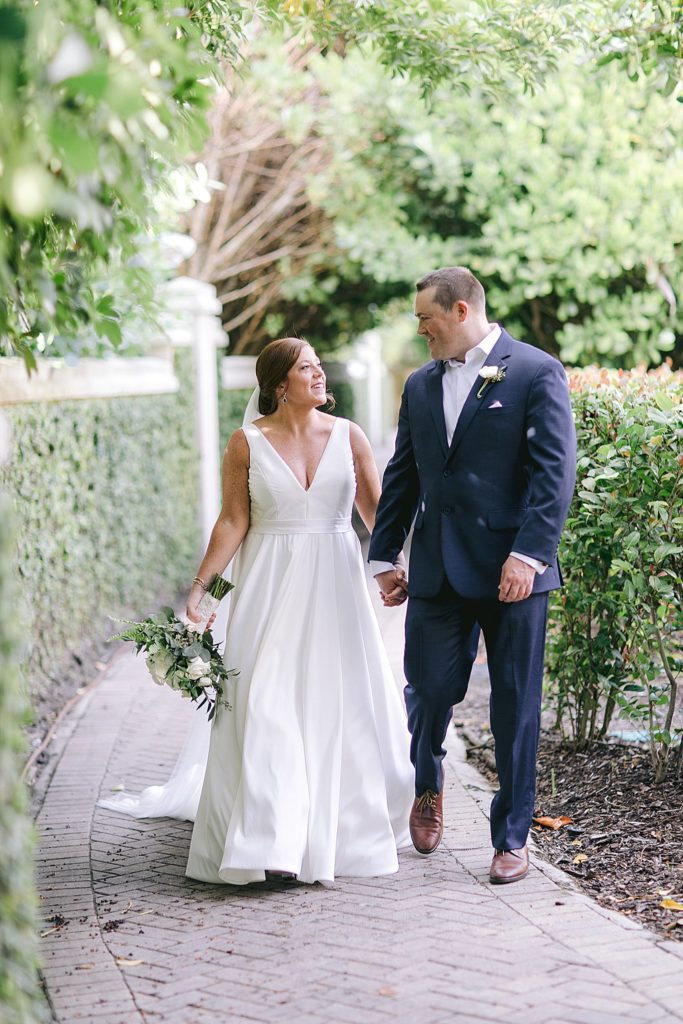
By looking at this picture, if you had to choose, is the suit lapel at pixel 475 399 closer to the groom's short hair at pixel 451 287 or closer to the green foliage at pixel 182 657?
the groom's short hair at pixel 451 287

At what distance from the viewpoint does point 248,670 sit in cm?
466

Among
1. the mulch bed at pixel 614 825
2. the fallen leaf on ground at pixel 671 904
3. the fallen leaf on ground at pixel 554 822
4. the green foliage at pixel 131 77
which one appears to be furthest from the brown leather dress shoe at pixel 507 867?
the green foliage at pixel 131 77

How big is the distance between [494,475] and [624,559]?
3.79 feet

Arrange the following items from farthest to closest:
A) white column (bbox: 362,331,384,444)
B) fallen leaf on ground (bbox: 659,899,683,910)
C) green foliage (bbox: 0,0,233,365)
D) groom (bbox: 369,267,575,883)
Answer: white column (bbox: 362,331,384,444)
groom (bbox: 369,267,575,883)
fallen leaf on ground (bbox: 659,899,683,910)
green foliage (bbox: 0,0,233,365)

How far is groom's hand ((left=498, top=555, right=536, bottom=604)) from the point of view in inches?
166

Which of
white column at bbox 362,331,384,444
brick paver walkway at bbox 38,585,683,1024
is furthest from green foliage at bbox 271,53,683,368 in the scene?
white column at bbox 362,331,384,444

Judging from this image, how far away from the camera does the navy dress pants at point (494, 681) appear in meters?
4.38

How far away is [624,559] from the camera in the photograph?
529 centimetres

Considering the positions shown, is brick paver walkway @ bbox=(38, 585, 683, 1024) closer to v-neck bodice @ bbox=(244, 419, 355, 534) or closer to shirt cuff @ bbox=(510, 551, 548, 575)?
shirt cuff @ bbox=(510, 551, 548, 575)

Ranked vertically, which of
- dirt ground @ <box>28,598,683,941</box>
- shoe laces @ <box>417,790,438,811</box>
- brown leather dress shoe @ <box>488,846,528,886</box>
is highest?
shoe laces @ <box>417,790,438,811</box>

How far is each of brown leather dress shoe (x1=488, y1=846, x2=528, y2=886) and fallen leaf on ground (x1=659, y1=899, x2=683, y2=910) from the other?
49cm

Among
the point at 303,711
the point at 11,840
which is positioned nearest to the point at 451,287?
the point at 303,711

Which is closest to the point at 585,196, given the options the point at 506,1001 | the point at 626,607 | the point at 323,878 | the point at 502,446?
the point at 626,607

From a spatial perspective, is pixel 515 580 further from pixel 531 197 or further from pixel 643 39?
pixel 531 197
